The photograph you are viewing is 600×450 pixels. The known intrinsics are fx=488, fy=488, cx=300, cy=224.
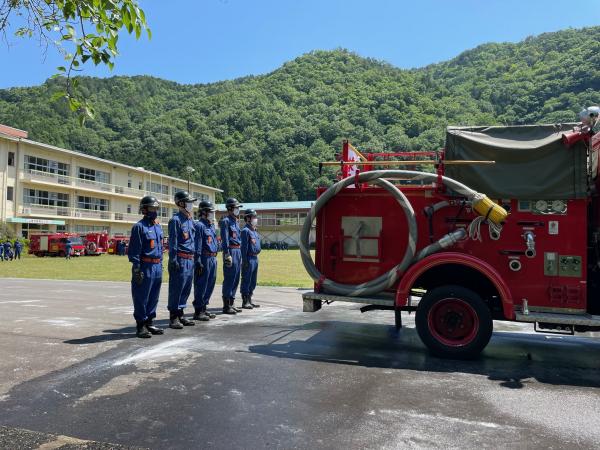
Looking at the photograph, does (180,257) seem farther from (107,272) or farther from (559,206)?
(107,272)

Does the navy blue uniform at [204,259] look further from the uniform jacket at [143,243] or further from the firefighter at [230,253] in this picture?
the uniform jacket at [143,243]

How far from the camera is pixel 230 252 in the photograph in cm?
1002

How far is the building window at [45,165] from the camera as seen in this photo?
46.6m

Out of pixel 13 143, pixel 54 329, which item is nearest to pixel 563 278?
pixel 54 329

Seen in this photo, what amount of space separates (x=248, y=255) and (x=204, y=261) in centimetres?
157

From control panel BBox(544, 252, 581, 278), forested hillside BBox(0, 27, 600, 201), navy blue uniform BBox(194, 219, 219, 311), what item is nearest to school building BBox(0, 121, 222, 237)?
forested hillside BBox(0, 27, 600, 201)

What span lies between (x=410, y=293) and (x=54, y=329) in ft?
19.1

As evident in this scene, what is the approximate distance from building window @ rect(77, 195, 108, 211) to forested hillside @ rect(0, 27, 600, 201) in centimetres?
2743

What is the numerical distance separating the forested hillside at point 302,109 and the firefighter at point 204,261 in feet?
255

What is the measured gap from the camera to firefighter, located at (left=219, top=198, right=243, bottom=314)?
995cm

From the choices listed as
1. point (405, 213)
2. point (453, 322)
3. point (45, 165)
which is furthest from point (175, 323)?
point (45, 165)

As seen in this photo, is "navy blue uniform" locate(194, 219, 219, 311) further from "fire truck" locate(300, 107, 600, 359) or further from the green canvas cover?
the green canvas cover

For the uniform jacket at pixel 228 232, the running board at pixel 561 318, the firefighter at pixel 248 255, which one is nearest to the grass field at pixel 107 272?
the firefighter at pixel 248 255

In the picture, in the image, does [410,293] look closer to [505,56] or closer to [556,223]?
[556,223]
